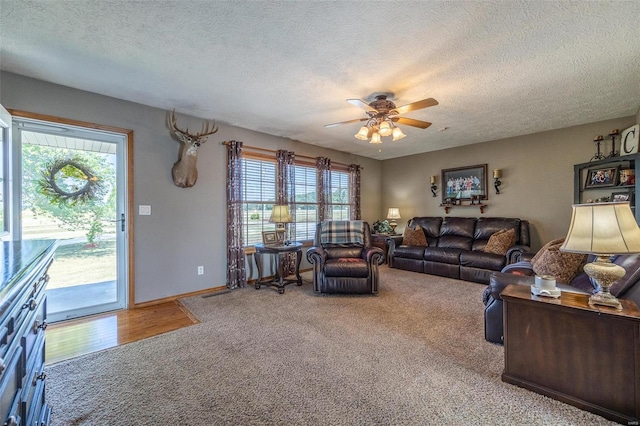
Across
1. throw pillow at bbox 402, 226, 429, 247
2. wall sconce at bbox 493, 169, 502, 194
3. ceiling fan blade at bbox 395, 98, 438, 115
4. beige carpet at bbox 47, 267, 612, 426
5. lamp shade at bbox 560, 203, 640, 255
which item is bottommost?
beige carpet at bbox 47, 267, 612, 426

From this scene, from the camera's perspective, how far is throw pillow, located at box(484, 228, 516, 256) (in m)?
4.54

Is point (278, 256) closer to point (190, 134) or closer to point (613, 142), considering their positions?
point (190, 134)

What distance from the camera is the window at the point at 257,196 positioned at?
4.50 meters

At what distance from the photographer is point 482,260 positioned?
4.47m

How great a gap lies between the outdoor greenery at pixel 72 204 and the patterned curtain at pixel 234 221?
1.44m

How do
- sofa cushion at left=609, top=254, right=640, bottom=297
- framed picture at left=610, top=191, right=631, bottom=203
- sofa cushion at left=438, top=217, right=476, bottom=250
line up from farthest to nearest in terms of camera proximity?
sofa cushion at left=438, top=217, right=476, bottom=250 → framed picture at left=610, top=191, right=631, bottom=203 → sofa cushion at left=609, top=254, right=640, bottom=297

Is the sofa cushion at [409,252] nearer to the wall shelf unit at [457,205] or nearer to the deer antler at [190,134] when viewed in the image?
the wall shelf unit at [457,205]

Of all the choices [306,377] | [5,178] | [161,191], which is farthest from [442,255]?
[5,178]

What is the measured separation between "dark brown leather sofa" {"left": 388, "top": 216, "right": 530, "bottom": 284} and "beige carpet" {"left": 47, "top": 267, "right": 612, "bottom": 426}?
1623mm

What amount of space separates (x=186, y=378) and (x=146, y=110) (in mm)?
3177

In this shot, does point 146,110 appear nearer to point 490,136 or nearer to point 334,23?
point 334,23

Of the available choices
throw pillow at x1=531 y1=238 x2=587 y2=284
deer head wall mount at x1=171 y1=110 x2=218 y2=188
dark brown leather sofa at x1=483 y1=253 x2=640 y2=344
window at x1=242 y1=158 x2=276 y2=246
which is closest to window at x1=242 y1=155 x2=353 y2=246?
window at x1=242 y1=158 x2=276 y2=246

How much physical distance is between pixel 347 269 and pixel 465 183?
11.4 ft

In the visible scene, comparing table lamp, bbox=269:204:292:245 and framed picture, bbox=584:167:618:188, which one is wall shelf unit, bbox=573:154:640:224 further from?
table lamp, bbox=269:204:292:245
